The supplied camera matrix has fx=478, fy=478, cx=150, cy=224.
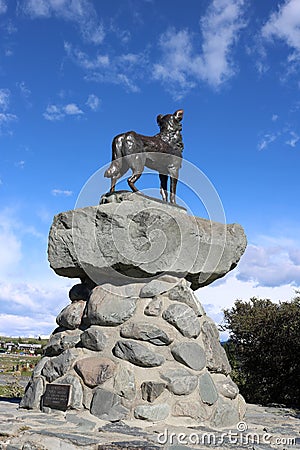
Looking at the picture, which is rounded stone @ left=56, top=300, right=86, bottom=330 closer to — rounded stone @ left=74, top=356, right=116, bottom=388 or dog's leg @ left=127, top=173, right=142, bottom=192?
rounded stone @ left=74, top=356, right=116, bottom=388

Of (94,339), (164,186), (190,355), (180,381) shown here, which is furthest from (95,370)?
(164,186)

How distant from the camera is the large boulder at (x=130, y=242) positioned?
5242mm

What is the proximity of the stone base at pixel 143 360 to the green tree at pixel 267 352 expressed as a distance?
4.13 metres

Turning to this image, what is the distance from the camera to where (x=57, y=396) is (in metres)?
4.95

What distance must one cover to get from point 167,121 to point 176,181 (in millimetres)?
810

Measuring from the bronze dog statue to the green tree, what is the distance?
183 inches

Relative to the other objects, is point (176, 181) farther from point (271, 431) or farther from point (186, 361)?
point (271, 431)

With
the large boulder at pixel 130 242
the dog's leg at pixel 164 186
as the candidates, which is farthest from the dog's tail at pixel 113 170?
the dog's leg at pixel 164 186

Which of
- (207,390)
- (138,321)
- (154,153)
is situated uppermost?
(154,153)

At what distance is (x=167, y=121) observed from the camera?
6.13m

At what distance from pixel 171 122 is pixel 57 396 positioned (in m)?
3.53

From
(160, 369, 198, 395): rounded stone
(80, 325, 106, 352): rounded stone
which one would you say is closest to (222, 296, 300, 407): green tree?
(160, 369, 198, 395): rounded stone

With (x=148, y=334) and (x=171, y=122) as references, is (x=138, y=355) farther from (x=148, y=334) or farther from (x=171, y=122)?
(x=171, y=122)

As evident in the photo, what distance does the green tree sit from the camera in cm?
920
